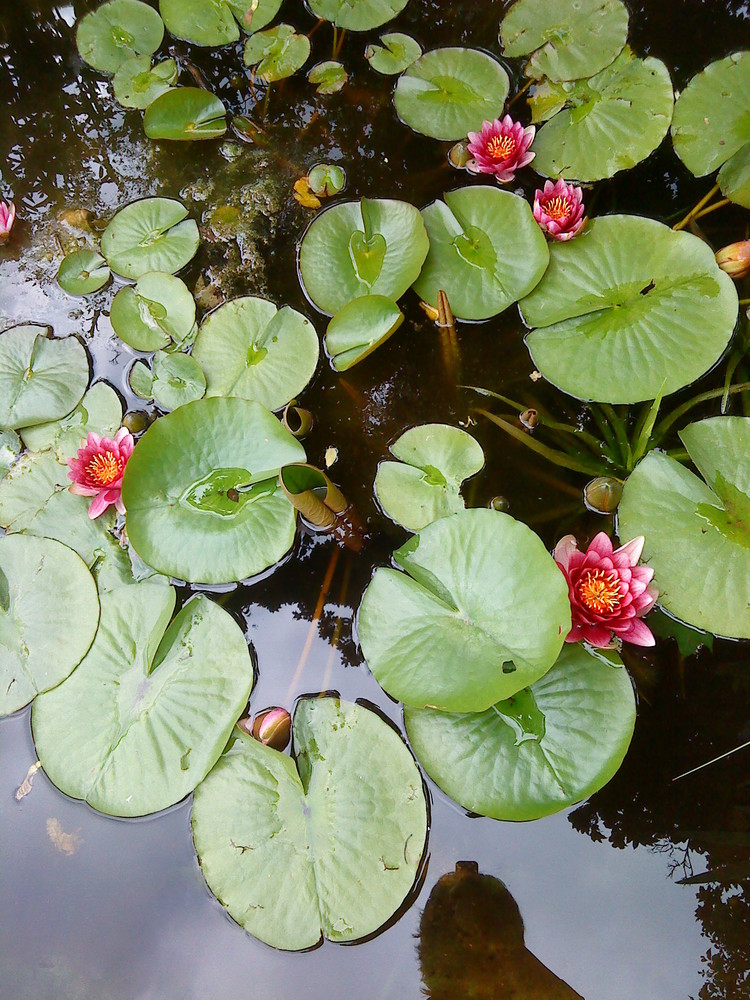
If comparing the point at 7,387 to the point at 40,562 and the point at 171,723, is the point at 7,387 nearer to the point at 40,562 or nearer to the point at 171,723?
the point at 40,562

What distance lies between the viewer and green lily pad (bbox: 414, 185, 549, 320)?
233cm

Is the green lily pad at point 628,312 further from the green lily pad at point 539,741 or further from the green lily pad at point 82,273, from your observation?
the green lily pad at point 82,273

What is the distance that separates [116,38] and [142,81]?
0.31m

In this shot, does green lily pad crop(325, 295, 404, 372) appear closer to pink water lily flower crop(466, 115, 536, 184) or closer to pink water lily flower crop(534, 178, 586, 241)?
pink water lily flower crop(534, 178, 586, 241)

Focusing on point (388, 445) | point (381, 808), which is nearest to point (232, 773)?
point (381, 808)

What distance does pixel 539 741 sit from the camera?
1.70 meters

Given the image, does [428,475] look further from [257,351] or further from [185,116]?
[185,116]

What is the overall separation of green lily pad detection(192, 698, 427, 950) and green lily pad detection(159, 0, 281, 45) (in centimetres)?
323

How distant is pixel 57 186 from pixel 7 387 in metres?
1.17

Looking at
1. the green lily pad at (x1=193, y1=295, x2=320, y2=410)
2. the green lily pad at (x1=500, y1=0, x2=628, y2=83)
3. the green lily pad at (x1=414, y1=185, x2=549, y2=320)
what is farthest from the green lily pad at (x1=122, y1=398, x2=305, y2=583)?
the green lily pad at (x1=500, y1=0, x2=628, y2=83)

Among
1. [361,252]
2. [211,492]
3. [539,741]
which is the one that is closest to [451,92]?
[361,252]

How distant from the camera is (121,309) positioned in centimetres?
249

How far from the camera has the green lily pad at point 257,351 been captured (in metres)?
2.30

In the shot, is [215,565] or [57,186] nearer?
[215,565]
